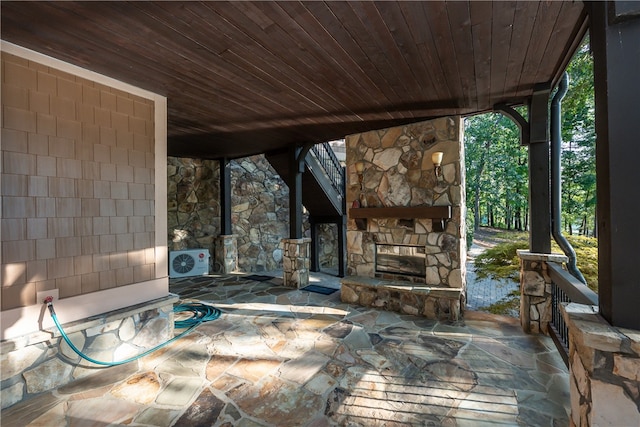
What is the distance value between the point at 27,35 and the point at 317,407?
11.3ft

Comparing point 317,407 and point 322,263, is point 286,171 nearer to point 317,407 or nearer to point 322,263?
point 322,263

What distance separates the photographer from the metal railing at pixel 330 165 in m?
6.50

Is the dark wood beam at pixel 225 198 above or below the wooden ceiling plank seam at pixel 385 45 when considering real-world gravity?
below

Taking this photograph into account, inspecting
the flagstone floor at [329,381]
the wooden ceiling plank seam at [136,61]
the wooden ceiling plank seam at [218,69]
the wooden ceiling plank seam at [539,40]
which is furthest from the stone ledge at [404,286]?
the wooden ceiling plank seam at [136,61]

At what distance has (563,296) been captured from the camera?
284cm

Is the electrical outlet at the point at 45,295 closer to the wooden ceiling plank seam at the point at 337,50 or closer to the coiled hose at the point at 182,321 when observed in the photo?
the coiled hose at the point at 182,321

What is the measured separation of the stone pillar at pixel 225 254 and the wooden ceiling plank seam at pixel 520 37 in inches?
242

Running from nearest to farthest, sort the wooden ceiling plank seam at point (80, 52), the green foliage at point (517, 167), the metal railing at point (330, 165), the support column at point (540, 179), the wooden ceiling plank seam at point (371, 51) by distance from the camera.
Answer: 1. the wooden ceiling plank seam at point (371, 51)
2. the wooden ceiling plank seam at point (80, 52)
3. the support column at point (540, 179)
4. the metal railing at point (330, 165)
5. the green foliage at point (517, 167)

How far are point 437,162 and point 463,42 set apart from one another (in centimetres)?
177

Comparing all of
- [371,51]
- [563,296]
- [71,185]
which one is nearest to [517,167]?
[563,296]

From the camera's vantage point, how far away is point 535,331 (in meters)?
3.16

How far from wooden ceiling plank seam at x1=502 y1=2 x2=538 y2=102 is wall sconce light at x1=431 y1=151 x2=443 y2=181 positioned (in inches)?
40.4

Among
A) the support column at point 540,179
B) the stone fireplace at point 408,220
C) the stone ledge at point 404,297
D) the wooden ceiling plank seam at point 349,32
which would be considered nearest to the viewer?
the wooden ceiling plank seam at point 349,32

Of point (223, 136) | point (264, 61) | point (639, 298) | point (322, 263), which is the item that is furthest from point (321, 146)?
point (639, 298)
